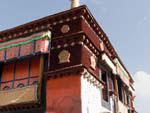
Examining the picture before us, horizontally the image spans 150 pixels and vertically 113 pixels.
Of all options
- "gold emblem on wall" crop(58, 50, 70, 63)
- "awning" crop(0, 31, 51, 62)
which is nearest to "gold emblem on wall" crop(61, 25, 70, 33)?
"awning" crop(0, 31, 51, 62)

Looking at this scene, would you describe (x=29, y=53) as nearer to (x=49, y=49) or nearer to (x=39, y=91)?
(x=49, y=49)

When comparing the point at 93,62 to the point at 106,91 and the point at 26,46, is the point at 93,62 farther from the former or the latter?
the point at 26,46

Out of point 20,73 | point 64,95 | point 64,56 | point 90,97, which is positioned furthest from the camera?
point 20,73

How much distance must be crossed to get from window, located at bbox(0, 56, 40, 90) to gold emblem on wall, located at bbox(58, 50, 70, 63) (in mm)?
1535

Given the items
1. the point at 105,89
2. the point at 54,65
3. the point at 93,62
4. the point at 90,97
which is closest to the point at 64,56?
the point at 54,65

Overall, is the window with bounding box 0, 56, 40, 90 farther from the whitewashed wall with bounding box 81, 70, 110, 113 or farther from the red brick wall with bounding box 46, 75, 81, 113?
the whitewashed wall with bounding box 81, 70, 110, 113

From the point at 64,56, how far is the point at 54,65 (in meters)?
0.72

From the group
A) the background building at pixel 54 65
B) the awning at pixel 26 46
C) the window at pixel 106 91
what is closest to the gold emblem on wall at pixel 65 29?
the background building at pixel 54 65

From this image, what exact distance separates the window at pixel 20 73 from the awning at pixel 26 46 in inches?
20.8

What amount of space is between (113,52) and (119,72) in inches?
60.8

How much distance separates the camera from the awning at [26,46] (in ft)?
48.6

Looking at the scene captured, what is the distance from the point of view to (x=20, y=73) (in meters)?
15.6

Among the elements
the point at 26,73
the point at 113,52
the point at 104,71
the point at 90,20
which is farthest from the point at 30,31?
the point at 113,52

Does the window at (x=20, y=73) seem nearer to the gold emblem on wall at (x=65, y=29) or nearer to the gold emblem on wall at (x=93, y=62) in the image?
the gold emblem on wall at (x=65, y=29)
